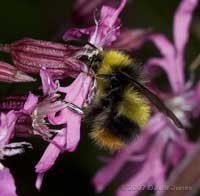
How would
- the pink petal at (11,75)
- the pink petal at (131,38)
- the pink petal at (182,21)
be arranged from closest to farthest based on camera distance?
the pink petal at (11,75) → the pink petal at (131,38) → the pink petal at (182,21)

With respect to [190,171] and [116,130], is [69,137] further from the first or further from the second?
[190,171]

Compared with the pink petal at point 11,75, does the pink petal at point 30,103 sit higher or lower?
lower

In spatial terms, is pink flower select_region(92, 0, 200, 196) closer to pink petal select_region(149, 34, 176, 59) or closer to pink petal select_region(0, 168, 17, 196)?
pink petal select_region(149, 34, 176, 59)

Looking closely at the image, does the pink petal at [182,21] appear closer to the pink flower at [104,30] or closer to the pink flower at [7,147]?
the pink flower at [104,30]

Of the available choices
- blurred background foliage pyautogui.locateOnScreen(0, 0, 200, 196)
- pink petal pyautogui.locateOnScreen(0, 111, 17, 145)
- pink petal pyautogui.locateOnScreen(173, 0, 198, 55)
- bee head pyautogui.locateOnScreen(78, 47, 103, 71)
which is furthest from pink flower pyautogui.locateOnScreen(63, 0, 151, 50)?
blurred background foliage pyautogui.locateOnScreen(0, 0, 200, 196)

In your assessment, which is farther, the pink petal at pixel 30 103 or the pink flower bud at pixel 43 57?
the pink flower bud at pixel 43 57

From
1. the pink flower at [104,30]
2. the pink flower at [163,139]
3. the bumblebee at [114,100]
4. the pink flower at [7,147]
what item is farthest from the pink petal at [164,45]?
the pink flower at [7,147]

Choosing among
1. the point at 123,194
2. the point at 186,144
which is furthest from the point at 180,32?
A: the point at 123,194
